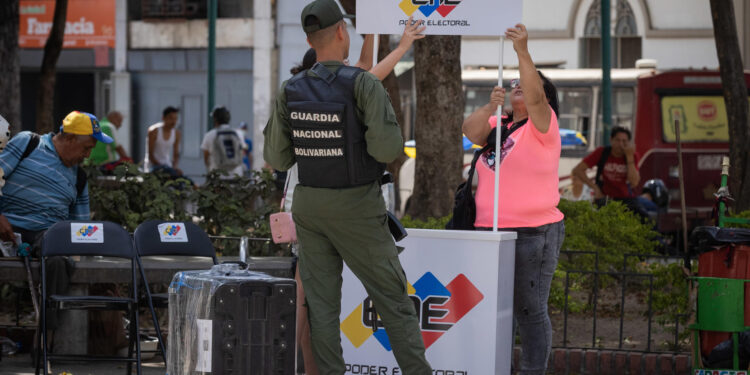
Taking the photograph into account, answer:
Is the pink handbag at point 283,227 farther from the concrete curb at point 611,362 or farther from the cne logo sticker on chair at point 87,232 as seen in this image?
the concrete curb at point 611,362

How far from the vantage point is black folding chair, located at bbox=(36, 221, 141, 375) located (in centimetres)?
685

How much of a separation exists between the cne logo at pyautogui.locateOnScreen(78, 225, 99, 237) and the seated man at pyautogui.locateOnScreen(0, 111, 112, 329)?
0.62 m

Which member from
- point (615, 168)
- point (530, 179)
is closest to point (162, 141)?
point (615, 168)

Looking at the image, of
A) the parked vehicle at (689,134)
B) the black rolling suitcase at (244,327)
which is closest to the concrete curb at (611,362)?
the black rolling suitcase at (244,327)

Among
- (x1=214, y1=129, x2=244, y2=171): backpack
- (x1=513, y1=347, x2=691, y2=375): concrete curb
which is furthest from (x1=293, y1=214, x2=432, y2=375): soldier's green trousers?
(x1=214, y1=129, x2=244, y2=171): backpack

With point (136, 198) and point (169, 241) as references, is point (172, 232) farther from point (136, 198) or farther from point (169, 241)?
point (136, 198)

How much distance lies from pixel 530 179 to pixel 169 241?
2455 mm

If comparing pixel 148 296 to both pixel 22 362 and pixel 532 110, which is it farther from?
pixel 532 110

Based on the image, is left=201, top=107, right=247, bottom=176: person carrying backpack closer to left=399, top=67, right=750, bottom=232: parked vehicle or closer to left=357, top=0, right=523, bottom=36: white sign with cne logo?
left=399, top=67, right=750, bottom=232: parked vehicle

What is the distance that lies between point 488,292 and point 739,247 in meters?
1.72

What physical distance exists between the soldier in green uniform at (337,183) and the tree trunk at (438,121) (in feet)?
13.6

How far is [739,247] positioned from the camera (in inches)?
276

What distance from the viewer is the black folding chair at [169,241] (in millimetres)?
7406

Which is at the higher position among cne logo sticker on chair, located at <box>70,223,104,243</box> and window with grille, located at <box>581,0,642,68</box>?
window with grille, located at <box>581,0,642,68</box>
